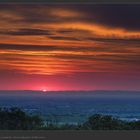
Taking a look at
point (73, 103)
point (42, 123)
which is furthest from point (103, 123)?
point (42, 123)

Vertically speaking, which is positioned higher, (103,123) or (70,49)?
(70,49)

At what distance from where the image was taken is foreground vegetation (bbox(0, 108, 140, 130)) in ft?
11.8

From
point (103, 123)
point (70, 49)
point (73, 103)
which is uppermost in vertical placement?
point (70, 49)

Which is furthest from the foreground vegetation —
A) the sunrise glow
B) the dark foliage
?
the sunrise glow

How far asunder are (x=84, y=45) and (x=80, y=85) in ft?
0.75

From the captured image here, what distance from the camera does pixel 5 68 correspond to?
11.9 feet

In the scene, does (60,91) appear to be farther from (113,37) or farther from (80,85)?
(113,37)

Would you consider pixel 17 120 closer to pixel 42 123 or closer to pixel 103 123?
pixel 42 123

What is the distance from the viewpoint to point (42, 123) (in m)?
3.60

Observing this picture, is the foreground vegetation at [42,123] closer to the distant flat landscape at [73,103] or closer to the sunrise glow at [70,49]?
the distant flat landscape at [73,103]

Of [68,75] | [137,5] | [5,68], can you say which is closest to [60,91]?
[68,75]

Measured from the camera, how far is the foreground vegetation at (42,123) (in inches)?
141

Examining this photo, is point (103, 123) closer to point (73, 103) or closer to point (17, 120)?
point (73, 103)

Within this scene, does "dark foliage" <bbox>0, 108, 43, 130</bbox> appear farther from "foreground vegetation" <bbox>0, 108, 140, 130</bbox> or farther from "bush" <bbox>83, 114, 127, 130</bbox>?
"bush" <bbox>83, 114, 127, 130</bbox>
